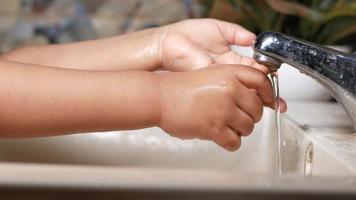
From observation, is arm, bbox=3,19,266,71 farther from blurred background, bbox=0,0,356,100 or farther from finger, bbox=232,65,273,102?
blurred background, bbox=0,0,356,100

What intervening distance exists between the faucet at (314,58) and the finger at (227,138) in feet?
0.23

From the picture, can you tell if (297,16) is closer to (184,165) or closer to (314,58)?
(184,165)

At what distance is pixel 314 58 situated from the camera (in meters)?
0.42

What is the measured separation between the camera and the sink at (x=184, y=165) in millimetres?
261

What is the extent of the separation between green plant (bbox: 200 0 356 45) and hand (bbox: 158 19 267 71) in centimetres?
22

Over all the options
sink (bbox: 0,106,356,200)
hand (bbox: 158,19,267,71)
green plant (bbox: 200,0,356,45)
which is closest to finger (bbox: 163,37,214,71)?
hand (bbox: 158,19,267,71)

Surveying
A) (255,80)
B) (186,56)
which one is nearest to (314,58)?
(255,80)

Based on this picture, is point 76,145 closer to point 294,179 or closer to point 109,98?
point 109,98

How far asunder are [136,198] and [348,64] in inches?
9.1

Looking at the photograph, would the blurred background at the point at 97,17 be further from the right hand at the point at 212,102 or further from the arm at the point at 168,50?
the right hand at the point at 212,102

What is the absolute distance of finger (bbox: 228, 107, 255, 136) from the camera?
0.45 meters

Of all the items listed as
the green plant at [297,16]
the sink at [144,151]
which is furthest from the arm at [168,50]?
the green plant at [297,16]

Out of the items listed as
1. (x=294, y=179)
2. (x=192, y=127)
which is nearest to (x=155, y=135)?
(x=192, y=127)

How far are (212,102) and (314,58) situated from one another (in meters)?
0.08
